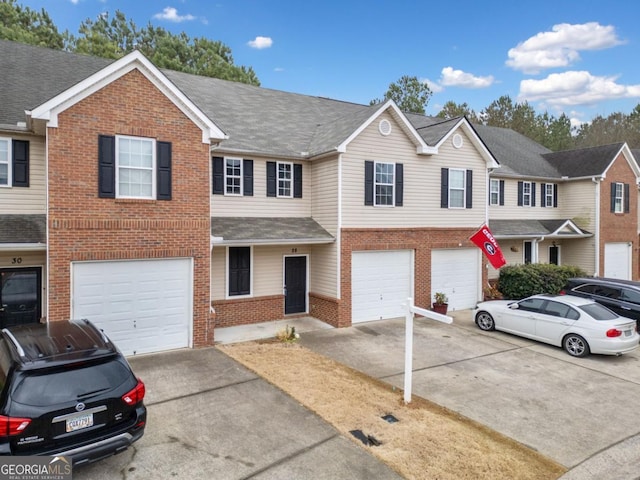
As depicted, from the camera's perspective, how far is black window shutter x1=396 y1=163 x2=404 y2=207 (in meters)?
15.5

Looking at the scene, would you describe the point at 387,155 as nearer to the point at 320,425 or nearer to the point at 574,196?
the point at 320,425

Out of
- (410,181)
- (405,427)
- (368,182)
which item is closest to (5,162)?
(368,182)

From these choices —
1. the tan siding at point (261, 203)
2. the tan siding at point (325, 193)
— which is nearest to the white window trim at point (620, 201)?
the tan siding at point (325, 193)

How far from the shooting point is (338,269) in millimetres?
14281

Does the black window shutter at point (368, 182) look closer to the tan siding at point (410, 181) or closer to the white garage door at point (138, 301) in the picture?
the tan siding at point (410, 181)

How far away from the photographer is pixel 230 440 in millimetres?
6680

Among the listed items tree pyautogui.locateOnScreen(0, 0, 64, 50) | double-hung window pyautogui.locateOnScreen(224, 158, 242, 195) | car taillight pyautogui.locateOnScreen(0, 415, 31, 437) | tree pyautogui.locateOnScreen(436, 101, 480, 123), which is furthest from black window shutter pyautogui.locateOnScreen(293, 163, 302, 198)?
tree pyautogui.locateOnScreen(436, 101, 480, 123)

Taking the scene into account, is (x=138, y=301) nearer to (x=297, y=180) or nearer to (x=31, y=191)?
(x=31, y=191)

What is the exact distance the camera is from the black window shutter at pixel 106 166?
10.4 m

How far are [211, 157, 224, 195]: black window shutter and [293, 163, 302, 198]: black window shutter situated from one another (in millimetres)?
2758

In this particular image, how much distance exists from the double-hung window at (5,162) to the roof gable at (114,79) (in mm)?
1679

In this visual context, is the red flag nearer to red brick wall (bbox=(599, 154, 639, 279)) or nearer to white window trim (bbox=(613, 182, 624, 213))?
red brick wall (bbox=(599, 154, 639, 279))

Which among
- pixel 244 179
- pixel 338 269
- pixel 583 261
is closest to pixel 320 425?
pixel 338 269

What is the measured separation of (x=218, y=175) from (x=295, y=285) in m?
4.83
